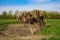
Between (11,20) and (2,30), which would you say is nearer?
(2,30)

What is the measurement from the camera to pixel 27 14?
20.4ft

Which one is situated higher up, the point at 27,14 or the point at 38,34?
the point at 27,14

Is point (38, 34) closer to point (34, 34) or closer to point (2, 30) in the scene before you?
point (34, 34)

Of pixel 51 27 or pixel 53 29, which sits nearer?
pixel 53 29

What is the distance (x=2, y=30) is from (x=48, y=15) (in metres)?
1.27

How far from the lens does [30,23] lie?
20.9ft

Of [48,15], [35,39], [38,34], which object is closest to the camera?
[35,39]

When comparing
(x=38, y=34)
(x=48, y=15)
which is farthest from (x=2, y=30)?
(x=48, y=15)

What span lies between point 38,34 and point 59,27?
639 mm

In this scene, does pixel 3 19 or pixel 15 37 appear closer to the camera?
pixel 15 37

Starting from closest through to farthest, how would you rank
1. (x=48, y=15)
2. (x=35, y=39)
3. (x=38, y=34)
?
1. (x=35, y=39)
2. (x=38, y=34)
3. (x=48, y=15)

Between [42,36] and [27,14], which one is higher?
[27,14]

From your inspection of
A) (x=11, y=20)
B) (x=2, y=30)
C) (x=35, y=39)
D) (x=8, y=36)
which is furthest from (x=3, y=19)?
(x=35, y=39)

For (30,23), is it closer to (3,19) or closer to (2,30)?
(2,30)
